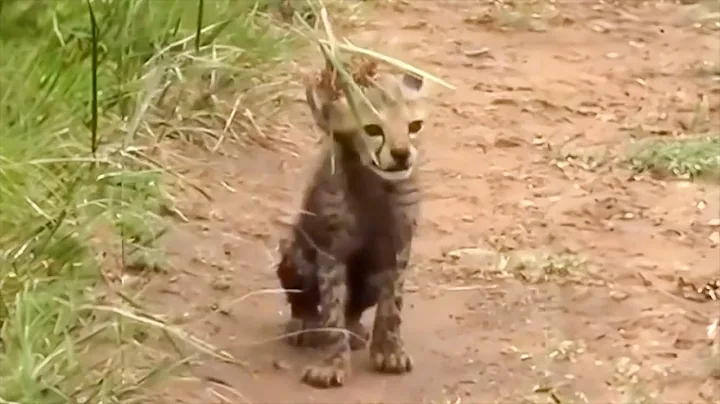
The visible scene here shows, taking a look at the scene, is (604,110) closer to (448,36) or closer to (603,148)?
(603,148)

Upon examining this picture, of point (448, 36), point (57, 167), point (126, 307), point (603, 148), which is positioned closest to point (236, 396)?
point (126, 307)

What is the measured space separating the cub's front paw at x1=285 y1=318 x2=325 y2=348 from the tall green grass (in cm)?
33

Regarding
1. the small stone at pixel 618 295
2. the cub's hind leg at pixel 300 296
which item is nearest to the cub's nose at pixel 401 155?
the cub's hind leg at pixel 300 296

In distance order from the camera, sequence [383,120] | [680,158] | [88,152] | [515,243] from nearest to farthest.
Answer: [383,120], [88,152], [515,243], [680,158]

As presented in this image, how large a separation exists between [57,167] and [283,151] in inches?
42.7

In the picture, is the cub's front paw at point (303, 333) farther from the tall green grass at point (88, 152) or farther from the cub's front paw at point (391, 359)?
the tall green grass at point (88, 152)

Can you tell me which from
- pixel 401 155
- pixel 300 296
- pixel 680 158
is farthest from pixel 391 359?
pixel 680 158

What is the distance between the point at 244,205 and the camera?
345cm

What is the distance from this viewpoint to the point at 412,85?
2463mm

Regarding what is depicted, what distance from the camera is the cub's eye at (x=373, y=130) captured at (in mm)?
2416

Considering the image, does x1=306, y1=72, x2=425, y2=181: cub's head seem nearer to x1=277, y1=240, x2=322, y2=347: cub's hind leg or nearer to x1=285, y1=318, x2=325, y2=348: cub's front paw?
x1=277, y1=240, x2=322, y2=347: cub's hind leg

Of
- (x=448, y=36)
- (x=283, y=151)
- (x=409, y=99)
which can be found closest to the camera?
(x=409, y=99)

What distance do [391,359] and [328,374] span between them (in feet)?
0.43

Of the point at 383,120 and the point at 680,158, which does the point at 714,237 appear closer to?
the point at 680,158
